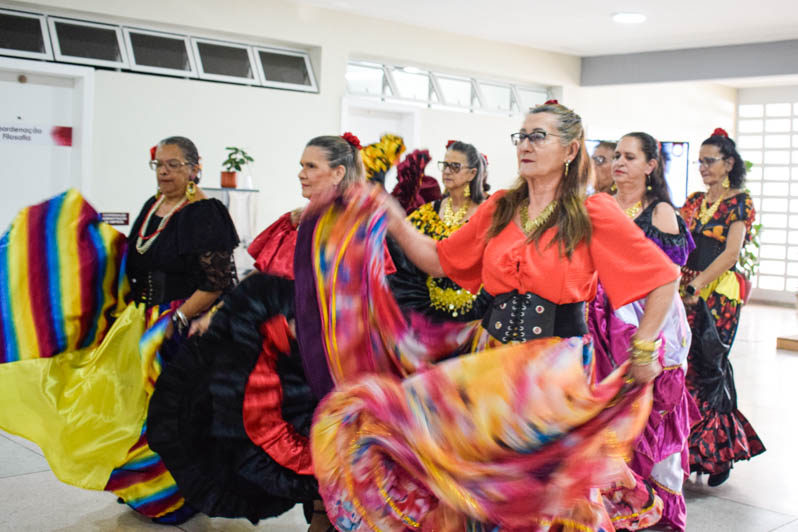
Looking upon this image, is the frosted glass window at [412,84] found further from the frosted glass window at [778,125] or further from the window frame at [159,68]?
the frosted glass window at [778,125]

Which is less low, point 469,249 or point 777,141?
point 777,141

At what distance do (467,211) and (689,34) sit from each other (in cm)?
635

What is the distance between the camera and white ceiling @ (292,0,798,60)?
8.42 meters

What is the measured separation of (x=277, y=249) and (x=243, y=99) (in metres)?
5.35

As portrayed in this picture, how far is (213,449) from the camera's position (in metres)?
2.98

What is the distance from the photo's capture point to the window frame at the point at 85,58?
7.39 meters

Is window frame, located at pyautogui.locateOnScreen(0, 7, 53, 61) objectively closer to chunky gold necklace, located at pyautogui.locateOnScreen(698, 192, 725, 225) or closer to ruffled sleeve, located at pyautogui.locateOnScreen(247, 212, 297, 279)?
ruffled sleeve, located at pyautogui.locateOnScreen(247, 212, 297, 279)

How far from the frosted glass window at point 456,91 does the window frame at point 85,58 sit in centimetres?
404

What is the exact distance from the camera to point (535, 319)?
2.43 meters

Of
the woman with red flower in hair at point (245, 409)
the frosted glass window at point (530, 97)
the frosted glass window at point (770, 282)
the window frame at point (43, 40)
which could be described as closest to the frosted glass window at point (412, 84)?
the frosted glass window at point (530, 97)

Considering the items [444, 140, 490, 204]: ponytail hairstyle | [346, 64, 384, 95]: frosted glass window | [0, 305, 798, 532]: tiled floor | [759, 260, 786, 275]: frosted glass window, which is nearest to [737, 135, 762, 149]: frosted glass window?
[759, 260, 786, 275]: frosted glass window

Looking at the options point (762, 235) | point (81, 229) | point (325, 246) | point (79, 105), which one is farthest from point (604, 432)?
point (762, 235)

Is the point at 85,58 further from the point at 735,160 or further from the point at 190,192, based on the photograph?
the point at 735,160

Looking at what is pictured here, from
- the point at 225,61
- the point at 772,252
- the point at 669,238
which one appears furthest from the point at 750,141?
the point at 669,238
